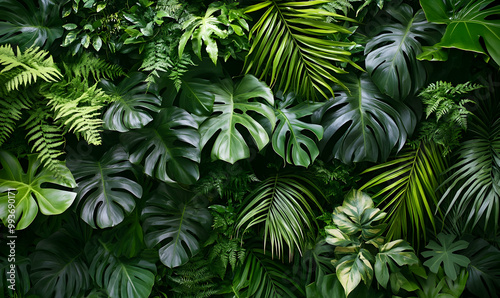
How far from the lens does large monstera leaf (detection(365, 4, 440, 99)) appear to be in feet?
6.11

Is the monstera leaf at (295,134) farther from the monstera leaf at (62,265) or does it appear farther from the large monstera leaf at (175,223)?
the monstera leaf at (62,265)

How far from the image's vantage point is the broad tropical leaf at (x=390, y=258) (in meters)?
1.73

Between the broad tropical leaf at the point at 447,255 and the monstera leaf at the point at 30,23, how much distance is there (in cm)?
217

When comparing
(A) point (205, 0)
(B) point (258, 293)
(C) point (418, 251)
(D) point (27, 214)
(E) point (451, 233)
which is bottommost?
(B) point (258, 293)

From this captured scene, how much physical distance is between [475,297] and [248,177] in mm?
1305

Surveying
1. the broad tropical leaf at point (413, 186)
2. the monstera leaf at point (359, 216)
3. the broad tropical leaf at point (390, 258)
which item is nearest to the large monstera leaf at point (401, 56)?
the broad tropical leaf at point (413, 186)

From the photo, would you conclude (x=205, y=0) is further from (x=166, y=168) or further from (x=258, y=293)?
(x=258, y=293)

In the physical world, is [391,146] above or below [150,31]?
below

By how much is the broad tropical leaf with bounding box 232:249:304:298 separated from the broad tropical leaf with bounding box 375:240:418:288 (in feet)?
1.53

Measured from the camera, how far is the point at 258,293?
197cm

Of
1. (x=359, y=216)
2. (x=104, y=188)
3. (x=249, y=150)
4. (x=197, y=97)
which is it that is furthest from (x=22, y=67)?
(x=359, y=216)

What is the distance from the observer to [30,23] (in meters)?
1.94

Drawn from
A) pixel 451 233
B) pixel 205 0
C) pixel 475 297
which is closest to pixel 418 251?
pixel 451 233

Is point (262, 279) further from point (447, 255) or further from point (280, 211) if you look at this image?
point (447, 255)
